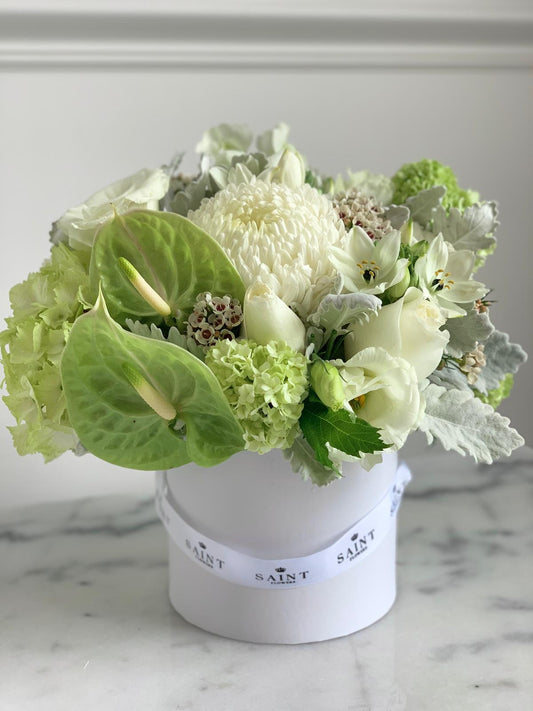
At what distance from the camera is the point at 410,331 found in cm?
56

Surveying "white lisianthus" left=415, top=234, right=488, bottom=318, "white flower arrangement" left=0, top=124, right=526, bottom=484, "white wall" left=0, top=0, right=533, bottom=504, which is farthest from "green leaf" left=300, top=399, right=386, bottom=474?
"white wall" left=0, top=0, right=533, bottom=504

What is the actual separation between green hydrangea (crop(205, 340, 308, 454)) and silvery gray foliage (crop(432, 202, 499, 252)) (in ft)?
0.69

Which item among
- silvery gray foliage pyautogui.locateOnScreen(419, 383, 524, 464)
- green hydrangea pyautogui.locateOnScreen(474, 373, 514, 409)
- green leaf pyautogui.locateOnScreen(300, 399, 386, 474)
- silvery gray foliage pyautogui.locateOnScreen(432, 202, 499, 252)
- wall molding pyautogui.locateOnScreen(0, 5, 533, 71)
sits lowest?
green hydrangea pyautogui.locateOnScreen(474, 373, 514, 409)

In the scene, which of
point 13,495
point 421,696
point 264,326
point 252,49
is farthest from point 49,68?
point 421,696

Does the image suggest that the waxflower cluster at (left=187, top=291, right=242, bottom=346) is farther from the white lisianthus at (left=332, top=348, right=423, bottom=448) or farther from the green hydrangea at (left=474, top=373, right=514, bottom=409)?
the green hydrangea at (left=474, top=373, right=514, bottom=409)

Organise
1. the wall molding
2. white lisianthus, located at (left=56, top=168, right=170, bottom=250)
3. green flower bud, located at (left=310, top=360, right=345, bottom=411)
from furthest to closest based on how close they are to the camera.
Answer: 1. the wall molding
2. white lisianthus, located at (left=56, top=168, right=170, bottom=250)
3. green flower bud, located at (left=310, top=360, right=345, bottom=411)

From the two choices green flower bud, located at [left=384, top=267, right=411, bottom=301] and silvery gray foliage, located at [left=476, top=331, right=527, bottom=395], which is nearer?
green flower bud, located at [left=384, top=267, right=411, bottom=301]

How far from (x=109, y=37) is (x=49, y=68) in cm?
8

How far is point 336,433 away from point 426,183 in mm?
297

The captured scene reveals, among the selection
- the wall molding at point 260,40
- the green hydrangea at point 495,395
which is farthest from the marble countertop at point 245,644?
the wall molding at point 260,40

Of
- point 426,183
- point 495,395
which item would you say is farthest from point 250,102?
point 495,395

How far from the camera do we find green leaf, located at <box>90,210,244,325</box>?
56cm

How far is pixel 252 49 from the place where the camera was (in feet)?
3.45

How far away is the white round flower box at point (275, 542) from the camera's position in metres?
0.64
